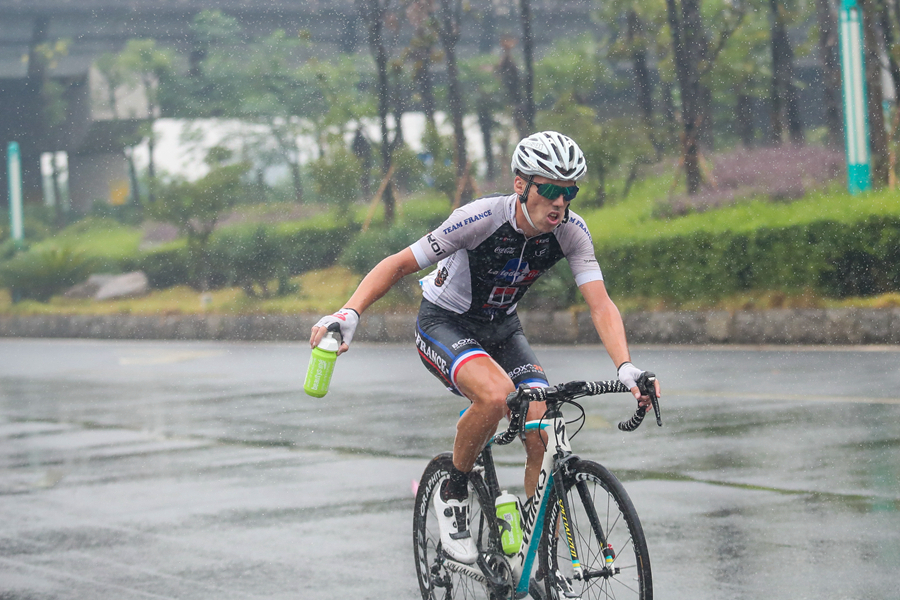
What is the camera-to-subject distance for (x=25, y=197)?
140 ft

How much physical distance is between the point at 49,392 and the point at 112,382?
112 centimetres

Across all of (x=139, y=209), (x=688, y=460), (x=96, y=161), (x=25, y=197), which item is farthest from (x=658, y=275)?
(x=25, y=197)

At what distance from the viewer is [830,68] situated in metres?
26.1

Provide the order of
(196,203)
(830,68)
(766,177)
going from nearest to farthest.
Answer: (766,177), (830,68), (196,203)

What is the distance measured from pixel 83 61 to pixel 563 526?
40.2 meters

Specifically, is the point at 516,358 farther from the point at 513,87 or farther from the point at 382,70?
the point at 513,87

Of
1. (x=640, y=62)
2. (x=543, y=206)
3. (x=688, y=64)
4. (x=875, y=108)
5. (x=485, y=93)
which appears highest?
(x=640, y=62)

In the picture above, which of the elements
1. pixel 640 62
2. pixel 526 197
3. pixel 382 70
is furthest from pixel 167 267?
pixel 526 197

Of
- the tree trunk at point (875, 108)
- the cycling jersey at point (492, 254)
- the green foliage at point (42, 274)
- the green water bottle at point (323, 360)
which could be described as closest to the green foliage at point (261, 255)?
the green foliage at point (42, 274)

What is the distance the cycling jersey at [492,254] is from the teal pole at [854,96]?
54.2ft

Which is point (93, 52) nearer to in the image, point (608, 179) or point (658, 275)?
point (608, 179)

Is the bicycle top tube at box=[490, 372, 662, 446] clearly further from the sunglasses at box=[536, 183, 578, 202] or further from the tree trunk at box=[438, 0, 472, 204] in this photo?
the tree trunk at box=[438, 0, 472, 204]

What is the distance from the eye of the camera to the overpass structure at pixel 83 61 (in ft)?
132

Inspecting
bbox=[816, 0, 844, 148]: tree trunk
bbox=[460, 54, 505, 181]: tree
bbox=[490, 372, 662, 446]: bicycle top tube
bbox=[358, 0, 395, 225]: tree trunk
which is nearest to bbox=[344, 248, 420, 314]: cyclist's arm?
bbox=[490, 372, 662, 446]: bicycle top tube
